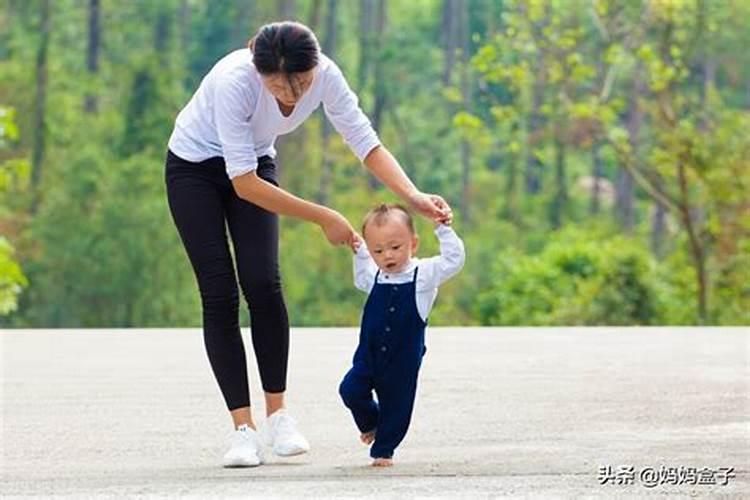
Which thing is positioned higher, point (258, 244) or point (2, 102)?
point (258, 244)

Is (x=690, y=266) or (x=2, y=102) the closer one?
(x=690, y=266)

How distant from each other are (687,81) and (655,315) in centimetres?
1490

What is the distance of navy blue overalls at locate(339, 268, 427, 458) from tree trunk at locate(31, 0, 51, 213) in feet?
82.3

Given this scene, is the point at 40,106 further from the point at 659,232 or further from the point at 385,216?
the point at 385,216

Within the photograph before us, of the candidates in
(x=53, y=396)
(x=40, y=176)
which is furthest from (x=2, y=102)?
(x=53, y=396)

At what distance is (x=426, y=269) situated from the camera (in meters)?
6.43

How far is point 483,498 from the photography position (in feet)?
19.7

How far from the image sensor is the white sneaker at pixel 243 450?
6734mm

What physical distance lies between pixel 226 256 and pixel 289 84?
673mm

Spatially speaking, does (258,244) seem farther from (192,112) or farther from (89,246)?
(89,246)

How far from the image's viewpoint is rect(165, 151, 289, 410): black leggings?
6684mm

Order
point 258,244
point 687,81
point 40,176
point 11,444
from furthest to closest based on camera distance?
1. point 687,81
2. point 40,176
3. point 11,444
4. point 258,244

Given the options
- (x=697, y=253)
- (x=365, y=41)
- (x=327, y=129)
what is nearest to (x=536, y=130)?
(x=365, y=41)

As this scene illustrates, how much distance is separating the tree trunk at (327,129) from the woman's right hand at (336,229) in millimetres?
26483
